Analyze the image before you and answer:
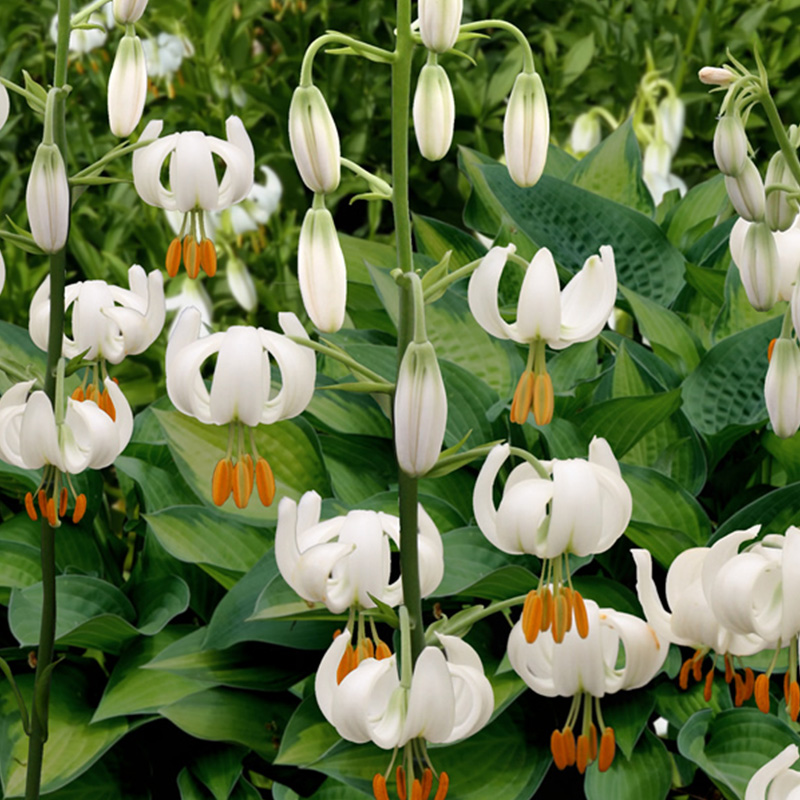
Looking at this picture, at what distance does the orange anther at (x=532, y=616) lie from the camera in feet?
3.10

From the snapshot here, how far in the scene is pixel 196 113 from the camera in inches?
111

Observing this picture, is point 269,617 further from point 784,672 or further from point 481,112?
point 481,112

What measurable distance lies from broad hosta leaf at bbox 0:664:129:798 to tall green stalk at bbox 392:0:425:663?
0.54 m

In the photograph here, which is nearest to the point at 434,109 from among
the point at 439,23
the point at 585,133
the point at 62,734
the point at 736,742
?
the point at 439,23

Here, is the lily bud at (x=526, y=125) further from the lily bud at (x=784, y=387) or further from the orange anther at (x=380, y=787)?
the orange anther at (x=380, y=787)

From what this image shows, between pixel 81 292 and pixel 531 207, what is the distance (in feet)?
2.82

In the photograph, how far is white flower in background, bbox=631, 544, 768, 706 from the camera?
105cm

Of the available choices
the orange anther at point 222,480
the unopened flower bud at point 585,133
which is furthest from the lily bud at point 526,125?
the unopened flower bud at point 585,133

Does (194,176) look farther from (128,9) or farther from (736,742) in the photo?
(736,742)

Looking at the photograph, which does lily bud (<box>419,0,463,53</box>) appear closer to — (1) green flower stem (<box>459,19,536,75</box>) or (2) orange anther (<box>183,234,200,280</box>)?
(1) green flower stem (<box>459,19,536,75</box>)

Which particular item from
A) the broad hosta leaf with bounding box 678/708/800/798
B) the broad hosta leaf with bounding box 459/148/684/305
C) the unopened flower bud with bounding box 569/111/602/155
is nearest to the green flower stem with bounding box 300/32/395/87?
the broad hosta leaf with bounding box 678/708/800/798

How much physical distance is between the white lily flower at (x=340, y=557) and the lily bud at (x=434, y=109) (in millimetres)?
294

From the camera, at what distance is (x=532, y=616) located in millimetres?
945

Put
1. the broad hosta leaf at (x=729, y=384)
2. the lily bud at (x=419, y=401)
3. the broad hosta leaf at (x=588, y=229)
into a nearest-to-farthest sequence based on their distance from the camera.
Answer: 1. the lily bud at (x=419, y=401)
2. the broad hosta leaf at (x=729, y=384)
3. the broad hosta leaf at (x=588, y=229)
